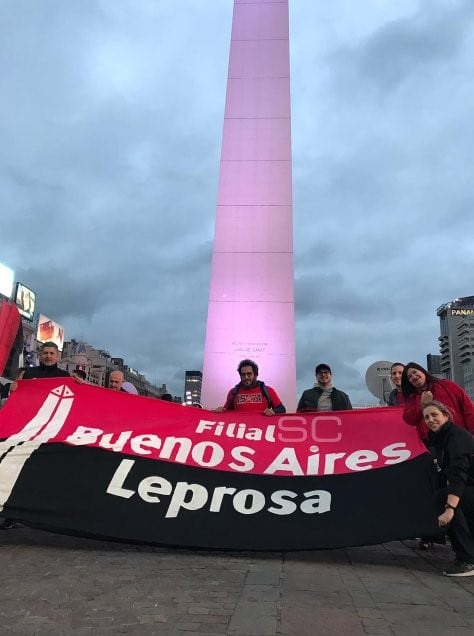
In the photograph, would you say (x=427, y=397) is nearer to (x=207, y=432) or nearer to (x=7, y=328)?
(x=207, y=432)

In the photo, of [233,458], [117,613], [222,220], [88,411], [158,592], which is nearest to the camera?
[117,613]

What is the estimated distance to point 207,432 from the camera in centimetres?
548

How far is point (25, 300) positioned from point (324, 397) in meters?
66.6

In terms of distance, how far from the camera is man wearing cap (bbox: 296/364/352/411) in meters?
6.86

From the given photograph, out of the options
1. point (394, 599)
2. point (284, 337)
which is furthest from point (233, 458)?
point (284, 337)

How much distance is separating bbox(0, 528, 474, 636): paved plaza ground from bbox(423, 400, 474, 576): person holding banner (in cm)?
25

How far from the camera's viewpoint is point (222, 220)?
53.8 feet

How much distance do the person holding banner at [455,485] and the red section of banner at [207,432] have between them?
1.76 feet

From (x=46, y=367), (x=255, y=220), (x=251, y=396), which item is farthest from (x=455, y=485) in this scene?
(x=255, y=220)

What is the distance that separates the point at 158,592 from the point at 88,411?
8.68ft

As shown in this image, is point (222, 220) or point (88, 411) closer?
point (88, 411)

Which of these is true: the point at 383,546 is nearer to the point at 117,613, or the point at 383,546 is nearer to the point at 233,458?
the point at 233,458

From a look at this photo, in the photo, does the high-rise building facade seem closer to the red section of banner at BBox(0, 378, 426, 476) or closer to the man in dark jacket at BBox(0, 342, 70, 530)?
the red section of banner at BBox(0, 378, 426, 476)

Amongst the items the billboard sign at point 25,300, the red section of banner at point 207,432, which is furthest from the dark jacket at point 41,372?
the billboard sign at point 25,300
